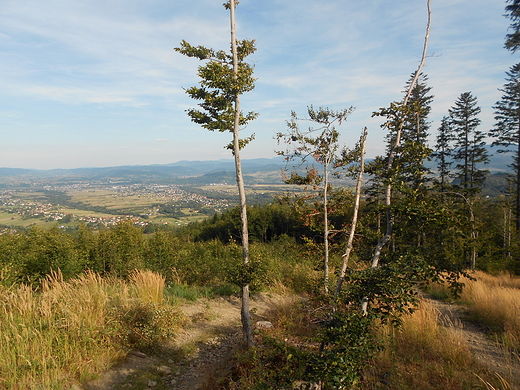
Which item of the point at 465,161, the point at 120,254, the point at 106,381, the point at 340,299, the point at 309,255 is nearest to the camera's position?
the point at 340,299

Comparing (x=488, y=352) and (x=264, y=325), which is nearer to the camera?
(x=488, y=352)

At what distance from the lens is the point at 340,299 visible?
2.50 metres

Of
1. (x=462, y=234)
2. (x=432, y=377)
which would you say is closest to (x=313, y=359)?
(x=462, y=234)

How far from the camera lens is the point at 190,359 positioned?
521 centimetres

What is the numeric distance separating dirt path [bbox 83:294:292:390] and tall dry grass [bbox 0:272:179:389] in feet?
1.07

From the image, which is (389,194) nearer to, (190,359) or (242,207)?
(242,207)

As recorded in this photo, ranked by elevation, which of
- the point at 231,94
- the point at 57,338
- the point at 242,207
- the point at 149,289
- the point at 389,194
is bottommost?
the point at 149,289

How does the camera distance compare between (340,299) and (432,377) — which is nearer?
(340,299)

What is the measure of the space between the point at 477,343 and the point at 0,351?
8523 mm

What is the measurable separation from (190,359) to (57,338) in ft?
7.72

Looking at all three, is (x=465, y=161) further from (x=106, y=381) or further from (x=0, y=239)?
(x=0, y=239)

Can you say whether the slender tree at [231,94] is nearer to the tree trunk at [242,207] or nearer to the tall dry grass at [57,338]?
the tree trunk at [242,207]

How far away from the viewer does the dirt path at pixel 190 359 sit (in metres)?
4.26

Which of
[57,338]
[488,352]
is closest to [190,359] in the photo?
[57,338]
